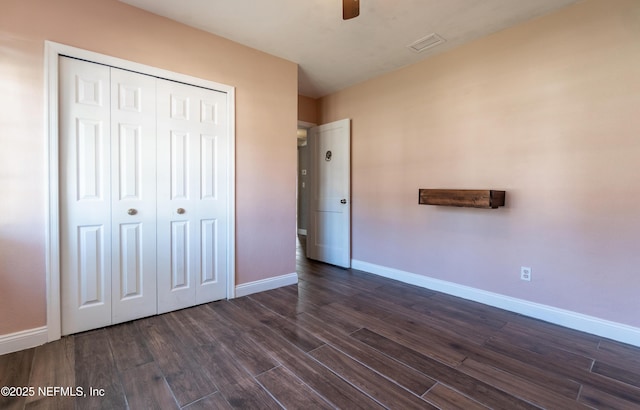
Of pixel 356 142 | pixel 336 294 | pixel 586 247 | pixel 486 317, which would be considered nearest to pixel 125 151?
pixel 336 294

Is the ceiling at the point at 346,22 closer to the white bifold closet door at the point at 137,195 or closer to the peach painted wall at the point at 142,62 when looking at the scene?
the peach painted wall at the point at 142,62

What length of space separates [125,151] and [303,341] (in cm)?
212

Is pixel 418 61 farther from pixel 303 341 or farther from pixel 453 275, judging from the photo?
pixel 303 341

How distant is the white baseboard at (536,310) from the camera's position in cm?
217

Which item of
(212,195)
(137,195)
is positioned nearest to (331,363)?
(212,195)

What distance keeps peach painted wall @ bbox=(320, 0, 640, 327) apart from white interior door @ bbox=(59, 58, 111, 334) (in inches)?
119

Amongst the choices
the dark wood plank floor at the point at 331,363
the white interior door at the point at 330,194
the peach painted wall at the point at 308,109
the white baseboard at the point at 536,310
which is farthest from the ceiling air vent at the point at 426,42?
the dark wood plank floor at the point at 331,363

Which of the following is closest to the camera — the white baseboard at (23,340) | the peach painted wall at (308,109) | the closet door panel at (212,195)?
the white baseboard at (23,340)

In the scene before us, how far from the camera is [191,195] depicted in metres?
2.74

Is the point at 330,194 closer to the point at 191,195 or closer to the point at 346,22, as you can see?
the point at 191,195

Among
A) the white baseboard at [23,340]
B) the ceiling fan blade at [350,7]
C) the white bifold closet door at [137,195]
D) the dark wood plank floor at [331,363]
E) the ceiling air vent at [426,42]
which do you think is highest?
the ceiling air vent at [426,42]

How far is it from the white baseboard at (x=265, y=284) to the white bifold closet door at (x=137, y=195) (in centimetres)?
22

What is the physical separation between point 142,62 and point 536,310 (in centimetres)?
408

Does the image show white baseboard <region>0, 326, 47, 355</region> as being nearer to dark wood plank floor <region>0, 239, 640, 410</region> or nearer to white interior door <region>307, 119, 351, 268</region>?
dark wood plank floor <region>0, 239, 640, 410</region>
